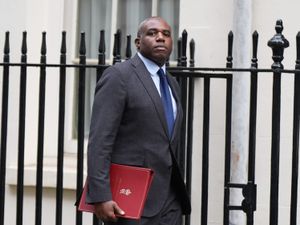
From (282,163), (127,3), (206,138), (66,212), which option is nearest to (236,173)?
(282,163)

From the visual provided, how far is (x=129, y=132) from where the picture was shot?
365cm

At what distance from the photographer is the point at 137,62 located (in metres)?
3.77

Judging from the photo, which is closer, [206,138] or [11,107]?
[206,138]

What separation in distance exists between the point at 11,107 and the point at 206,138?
86.4 inches

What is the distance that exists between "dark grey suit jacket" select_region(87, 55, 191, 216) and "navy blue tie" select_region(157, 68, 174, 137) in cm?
6

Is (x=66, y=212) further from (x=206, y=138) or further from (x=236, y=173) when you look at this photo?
(x=206, y=138)

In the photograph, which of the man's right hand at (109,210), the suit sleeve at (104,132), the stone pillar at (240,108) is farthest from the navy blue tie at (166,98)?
the stone pillar at (240,108)

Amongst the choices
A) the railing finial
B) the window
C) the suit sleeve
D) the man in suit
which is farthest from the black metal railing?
the window

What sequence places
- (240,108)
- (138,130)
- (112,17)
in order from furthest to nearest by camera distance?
(112,17) < (240,108) < (138,130)

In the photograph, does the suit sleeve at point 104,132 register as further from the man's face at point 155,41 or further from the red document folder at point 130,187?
the man's face at point 155,41

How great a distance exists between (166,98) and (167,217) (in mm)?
609

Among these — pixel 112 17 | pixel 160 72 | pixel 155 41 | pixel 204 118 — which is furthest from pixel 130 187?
pixel 112 17

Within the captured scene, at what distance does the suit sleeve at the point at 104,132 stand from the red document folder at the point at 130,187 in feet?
0.20

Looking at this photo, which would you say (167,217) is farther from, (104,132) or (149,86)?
(149,86)
